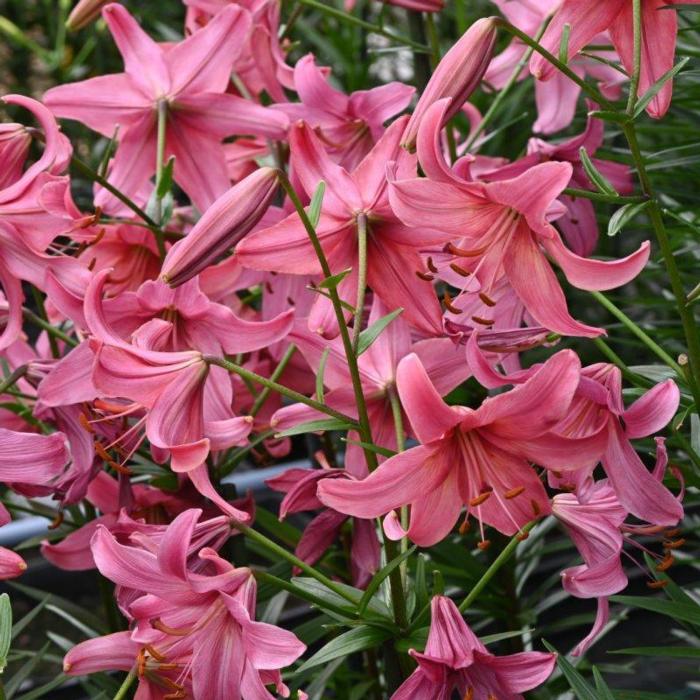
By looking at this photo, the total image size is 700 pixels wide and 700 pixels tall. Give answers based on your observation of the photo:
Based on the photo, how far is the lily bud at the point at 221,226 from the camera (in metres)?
0.54

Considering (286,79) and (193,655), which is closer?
(193,655)

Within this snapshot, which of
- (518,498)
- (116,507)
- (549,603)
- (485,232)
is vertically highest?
(485,232)

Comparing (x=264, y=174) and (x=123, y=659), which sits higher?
(x=264, y=174)

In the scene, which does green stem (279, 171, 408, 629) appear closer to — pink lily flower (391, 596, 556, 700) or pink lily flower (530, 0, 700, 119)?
pink lily flower (391, 596, 556, 700)

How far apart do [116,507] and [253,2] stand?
14.3 inches

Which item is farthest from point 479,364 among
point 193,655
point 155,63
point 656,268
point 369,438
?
point 656,268

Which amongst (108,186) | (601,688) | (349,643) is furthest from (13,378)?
(601,688)

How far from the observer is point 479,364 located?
0.48 metres

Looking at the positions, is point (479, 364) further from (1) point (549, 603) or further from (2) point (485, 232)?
(1) point (549, 603)

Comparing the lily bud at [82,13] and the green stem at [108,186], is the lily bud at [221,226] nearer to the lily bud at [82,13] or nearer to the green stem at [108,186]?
the green stem at [108,186]

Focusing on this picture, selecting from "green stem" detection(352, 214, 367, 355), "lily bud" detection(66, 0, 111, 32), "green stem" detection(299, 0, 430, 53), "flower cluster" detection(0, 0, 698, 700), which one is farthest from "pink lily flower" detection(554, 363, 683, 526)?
"lily bud" detection(66, 0, 111, 32)

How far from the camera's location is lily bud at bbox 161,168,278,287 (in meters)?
0.54

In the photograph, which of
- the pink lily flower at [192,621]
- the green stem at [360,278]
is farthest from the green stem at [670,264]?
the pink lily flower at [192,621]

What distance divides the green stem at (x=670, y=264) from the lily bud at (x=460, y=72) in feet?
0.25
